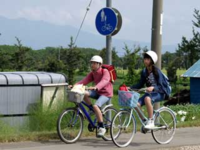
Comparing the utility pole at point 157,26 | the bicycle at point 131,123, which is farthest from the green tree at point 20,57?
the bicycle at point 131,123

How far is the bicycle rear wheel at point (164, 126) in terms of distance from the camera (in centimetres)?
893

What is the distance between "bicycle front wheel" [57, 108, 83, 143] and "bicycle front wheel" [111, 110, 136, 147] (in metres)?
0.64

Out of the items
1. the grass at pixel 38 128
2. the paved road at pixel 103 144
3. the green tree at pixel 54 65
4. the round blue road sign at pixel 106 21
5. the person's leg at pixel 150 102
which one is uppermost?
the green tree at pixel 54 65

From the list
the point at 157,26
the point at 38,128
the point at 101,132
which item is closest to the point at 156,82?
the point at 101,132

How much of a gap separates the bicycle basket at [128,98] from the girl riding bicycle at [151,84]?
29cm

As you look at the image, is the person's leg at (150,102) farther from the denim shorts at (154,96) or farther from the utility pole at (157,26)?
the utility pole at (157,26)

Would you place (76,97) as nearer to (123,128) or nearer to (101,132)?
(101,132)

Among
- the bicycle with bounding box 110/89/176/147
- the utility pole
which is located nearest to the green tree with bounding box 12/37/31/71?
the utility pole

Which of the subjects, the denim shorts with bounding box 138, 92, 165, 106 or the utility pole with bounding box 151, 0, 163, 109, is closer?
the denim shorts with bounding box 138, 92, 165, 106

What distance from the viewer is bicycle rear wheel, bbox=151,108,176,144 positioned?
8.93 metres

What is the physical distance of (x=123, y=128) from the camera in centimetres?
858

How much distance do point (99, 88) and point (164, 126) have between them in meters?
1.53

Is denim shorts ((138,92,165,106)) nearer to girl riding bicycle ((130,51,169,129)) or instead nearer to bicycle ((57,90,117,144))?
girl riding bicycle ((130,51,169,129))

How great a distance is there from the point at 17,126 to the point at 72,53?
3723cm
